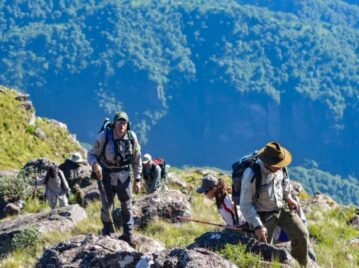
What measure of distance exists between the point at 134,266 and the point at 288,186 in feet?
8.71

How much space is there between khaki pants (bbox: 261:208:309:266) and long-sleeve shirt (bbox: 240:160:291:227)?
0.45 ft

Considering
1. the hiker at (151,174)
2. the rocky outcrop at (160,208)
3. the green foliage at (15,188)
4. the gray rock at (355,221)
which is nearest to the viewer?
the rocky outcrop at (160,208)

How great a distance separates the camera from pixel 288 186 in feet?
31.3

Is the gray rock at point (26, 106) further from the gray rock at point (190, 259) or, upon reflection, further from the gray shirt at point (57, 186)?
the gray rock at point (190, 259)

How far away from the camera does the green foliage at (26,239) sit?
441 inches

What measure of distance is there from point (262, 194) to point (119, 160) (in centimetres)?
272

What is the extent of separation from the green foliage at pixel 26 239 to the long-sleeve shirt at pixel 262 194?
13.2ft

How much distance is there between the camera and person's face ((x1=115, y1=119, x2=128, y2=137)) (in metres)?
10.4

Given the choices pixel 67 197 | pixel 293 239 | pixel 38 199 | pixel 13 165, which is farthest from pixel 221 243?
pixel 13 165

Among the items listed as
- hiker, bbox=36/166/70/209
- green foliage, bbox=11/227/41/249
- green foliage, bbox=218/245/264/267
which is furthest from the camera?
hiker, bbox=36/166/70/209

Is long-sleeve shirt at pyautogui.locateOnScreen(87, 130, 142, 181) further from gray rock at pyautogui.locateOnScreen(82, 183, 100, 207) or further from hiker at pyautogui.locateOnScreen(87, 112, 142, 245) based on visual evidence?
gray rock at pyautogui.locateOnScreen(82, 183, 100, 207)

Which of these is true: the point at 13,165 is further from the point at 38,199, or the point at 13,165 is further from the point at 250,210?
the point at 250,210

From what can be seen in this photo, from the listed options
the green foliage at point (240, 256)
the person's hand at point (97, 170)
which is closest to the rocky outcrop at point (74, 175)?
the person's hand at point (97, 170)

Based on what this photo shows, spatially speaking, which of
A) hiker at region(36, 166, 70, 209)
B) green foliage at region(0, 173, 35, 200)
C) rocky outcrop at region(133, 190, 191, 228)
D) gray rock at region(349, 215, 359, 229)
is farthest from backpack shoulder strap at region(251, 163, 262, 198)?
green foliage at region(0, 173, 35, 200)
